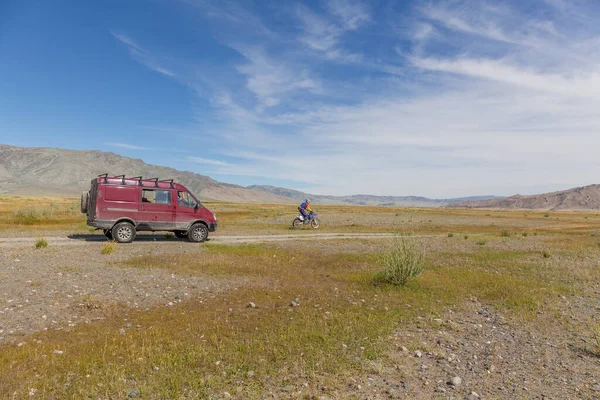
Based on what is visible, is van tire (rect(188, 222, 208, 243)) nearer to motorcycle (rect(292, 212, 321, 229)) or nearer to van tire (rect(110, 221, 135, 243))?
van tire (rect(110, 221, 135, 243))

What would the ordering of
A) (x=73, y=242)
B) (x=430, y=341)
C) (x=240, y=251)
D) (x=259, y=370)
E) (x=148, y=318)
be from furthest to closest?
(x=73, y=242) < (x=240, y=251) < (x=148, y=318) < (x=430, y=341) < (x=259, y=370)

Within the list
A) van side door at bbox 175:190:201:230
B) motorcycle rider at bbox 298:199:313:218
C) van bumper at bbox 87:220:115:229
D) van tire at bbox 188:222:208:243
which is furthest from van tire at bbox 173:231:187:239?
motorcycle rider at bbox 298:199:313:218

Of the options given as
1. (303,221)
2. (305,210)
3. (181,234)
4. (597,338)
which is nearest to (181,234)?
(181,234)

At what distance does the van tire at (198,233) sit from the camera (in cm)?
2083

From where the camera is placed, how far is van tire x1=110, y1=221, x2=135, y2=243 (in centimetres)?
1900

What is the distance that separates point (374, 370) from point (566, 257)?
1780 cm

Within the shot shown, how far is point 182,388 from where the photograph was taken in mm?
5148

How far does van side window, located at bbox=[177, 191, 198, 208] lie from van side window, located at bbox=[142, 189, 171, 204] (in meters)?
0.59

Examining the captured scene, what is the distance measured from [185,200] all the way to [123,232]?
363 cm

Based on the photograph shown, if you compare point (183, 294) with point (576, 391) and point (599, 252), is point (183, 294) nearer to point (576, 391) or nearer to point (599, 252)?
point (576, 391)

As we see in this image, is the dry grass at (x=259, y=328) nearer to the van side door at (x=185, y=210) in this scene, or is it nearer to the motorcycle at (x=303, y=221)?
the van side door at (x=185, y=210)

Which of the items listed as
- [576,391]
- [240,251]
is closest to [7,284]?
[240,251]

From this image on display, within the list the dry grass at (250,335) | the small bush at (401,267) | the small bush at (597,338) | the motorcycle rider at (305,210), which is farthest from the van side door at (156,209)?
the small bush at (597,338)

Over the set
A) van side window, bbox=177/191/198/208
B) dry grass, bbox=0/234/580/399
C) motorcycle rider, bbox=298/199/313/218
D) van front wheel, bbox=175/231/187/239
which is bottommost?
dry grass, bbox=0/234/580/399
